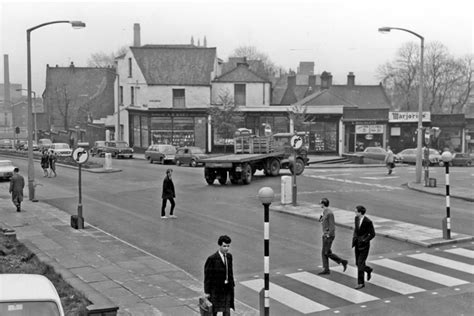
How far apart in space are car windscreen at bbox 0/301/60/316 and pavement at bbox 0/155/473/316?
2415mm

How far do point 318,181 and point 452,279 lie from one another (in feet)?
65.9

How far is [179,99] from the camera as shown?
61062 millimetres

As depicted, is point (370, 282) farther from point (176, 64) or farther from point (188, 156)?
A: point (176, 64)

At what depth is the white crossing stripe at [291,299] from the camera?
1095 centimetres

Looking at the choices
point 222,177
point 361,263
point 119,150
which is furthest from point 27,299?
point 119,150

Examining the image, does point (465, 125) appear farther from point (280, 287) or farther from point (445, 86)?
point (280, 287)

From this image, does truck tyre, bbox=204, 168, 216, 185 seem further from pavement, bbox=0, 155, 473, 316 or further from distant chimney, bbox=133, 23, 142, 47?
distant chimney, bbox=133, 23, 142, 47

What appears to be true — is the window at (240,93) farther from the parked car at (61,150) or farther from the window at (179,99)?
the parked car at (61,150)

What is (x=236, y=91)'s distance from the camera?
6228 cm

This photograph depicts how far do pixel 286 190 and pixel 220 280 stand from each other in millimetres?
14142

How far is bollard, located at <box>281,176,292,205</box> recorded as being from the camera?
23.2 metres

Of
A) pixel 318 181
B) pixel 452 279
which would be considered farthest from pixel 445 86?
pixel 452 279

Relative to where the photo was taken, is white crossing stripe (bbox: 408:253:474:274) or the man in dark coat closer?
the man in dark coat

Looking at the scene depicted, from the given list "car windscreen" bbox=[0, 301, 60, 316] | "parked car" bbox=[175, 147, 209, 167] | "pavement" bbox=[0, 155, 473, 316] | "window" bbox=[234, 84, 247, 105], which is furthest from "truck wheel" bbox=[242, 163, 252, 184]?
"window" bbox=[234, 84, 247, 105]
